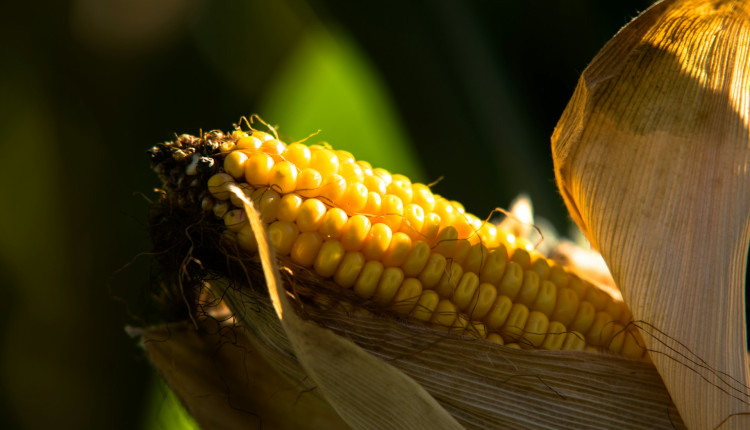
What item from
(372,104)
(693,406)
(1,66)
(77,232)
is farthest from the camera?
(372,104)

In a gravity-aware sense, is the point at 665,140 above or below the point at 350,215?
above

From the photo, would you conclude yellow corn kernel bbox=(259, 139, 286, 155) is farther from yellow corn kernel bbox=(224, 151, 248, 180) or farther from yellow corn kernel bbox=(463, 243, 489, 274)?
yellow corn kernel bbox=(463, 243, 489, 274)

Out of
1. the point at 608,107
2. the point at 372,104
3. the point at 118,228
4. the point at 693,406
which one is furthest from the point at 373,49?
the point at 693,406

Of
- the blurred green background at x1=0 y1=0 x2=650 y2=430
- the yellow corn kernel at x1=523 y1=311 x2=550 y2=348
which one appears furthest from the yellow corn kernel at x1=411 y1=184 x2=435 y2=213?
the blurred green background at x1=0 y1=0 x2=650 y2=430

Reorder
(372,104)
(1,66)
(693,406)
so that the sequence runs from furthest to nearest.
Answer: (372,104) < (1,66) < (693,406)

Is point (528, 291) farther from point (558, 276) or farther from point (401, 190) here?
point (401, 190)

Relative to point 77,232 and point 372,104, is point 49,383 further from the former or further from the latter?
point 372,104

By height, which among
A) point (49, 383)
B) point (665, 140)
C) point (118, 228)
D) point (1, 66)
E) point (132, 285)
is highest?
point (665, 140)
